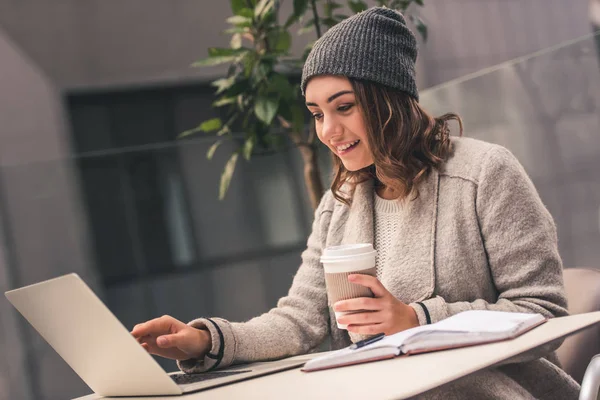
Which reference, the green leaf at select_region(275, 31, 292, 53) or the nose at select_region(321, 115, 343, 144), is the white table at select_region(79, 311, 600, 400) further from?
the green leaf at select_region(275, 31, 292, 53)

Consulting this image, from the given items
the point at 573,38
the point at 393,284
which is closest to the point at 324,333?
the point at 393,284

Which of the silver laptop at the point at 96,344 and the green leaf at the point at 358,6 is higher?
the green leaf at the point at 358,6

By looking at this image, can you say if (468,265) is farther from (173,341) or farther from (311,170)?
(311,170)

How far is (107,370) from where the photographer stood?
1245mm

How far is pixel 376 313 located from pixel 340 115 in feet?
1.61

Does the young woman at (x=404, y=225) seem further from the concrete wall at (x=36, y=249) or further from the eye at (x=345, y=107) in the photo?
the concrete wall at (x=36, y=249)

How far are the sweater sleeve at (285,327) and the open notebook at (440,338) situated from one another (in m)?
0.32

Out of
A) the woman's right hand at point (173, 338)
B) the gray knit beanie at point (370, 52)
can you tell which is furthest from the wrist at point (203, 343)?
the gray knit beanie at point (370, 52)

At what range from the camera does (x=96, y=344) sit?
1.18m

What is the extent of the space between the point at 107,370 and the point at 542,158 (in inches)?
66.3

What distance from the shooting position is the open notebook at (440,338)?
1111 millimetres

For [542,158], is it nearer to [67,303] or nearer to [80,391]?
[67,303]

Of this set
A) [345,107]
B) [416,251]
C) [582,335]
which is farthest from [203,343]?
[582,335]

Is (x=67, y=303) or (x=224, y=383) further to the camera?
(x=224, y=383)
